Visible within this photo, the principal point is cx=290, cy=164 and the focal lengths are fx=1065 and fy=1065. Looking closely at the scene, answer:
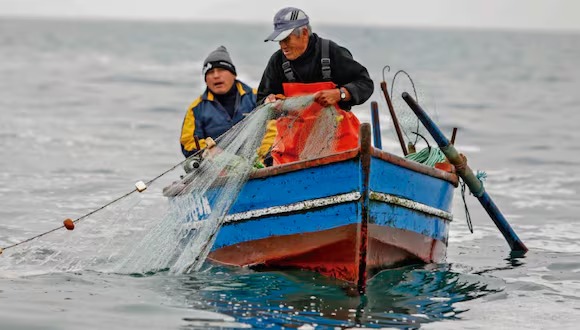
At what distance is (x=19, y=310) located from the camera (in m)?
7.58

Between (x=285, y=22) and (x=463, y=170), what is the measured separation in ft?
7.50

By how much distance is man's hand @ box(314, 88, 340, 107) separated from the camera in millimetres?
8172

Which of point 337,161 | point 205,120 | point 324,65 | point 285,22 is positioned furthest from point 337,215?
point 205,120

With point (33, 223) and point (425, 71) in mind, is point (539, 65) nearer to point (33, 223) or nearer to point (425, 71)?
point (425, 71)

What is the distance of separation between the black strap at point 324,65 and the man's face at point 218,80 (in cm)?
116

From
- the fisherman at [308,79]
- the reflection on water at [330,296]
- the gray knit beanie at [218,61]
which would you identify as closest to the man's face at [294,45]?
the fisherman at [308,79]

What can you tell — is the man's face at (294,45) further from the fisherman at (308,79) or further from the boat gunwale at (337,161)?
the boat gunwale at (337,161)

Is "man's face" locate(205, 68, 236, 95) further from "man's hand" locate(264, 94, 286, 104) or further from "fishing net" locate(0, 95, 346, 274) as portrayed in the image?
"man's hand" locate(264, 94, 286, 104)

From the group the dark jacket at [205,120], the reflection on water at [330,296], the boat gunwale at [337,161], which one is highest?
the dark jacket at [205,120]

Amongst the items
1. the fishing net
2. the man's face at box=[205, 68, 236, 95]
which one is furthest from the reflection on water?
the man's face at box=[205, 68, 236, 95]

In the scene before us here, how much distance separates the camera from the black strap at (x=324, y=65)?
331 inches

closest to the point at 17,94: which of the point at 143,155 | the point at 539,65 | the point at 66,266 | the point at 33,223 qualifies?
the point at 143,155

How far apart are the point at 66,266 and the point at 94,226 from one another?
2.21 m

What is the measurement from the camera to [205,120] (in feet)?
31.2
